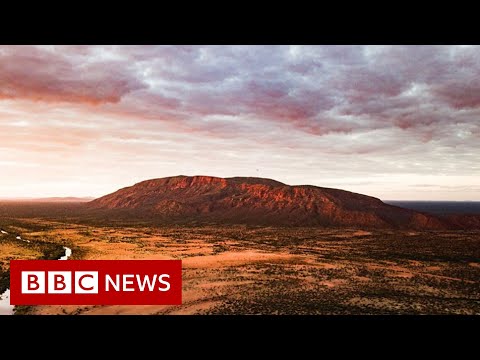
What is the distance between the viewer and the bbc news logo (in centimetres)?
1800

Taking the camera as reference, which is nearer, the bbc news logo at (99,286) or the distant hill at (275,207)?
the bbc news logo at (99,286)

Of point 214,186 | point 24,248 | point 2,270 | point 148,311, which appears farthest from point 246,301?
point 214,186

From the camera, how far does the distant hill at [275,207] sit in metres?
96.1

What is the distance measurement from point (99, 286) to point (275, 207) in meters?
99.4

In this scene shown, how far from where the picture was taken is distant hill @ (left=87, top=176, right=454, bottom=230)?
96.1 metres

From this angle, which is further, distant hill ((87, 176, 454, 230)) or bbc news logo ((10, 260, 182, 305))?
distant hill ((87, 176, 454, 230))

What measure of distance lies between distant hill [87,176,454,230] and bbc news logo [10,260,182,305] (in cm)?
7810

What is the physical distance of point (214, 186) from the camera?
174250 mm

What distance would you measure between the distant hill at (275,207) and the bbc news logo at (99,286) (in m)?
78.1

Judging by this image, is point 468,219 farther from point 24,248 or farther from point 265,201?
point 24,248
